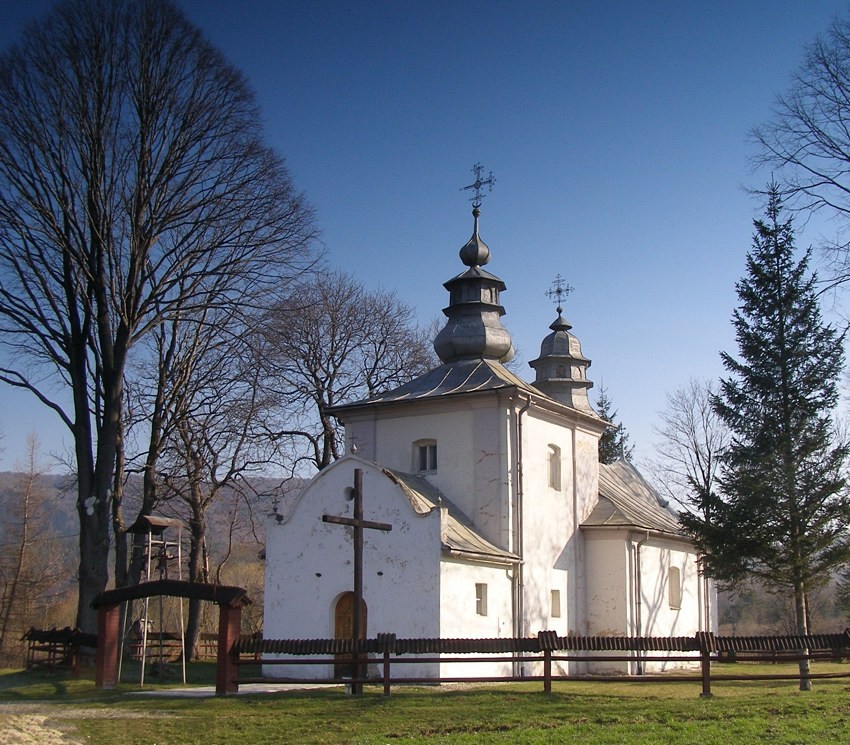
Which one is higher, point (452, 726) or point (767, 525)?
point (767, 525)

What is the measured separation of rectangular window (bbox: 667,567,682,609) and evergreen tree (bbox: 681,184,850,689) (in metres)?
7.50

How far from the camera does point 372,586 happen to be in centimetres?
2097

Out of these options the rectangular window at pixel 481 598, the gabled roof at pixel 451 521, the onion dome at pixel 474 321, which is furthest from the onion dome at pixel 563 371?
the rectangular window at pixel 481 598

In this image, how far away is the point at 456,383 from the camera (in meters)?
25.0

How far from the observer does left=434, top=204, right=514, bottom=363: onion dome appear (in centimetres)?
2648

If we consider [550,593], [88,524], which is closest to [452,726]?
[88,524]

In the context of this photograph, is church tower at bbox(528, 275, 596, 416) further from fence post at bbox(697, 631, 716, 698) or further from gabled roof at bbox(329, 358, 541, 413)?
fence post at bbox(697, 631, 716, 698)

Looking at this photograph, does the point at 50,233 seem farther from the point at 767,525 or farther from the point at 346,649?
the point at 767,525

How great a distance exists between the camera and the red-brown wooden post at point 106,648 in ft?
59.2

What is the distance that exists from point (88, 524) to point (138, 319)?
4626 mm

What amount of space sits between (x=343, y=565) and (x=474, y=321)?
863cm

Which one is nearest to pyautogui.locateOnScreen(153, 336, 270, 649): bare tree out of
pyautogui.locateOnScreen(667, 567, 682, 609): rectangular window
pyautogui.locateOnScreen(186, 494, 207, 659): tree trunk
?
pyautogui.locateOnScreen(186, 494, 207, 659): tree trunk

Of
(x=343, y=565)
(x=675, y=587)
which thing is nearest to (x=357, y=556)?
(x=343, y=565)

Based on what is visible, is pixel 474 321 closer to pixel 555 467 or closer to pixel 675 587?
pixel 555 467
